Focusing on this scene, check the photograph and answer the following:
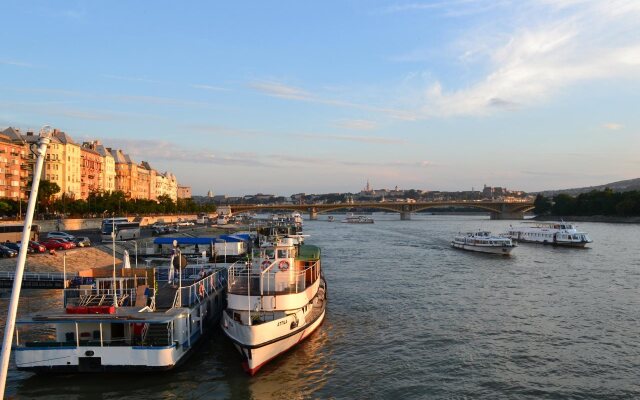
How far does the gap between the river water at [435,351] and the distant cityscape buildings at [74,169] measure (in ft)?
177

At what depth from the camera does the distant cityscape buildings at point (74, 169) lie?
105m

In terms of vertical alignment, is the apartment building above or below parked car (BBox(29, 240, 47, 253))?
above

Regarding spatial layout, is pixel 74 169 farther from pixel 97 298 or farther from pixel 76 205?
pixel 97 298

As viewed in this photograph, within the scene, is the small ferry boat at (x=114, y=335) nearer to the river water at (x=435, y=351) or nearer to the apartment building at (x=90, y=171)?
the river water at (x=435, y=351)

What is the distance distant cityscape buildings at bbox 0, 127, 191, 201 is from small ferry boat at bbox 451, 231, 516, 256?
2312 inches

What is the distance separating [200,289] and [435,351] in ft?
39.6

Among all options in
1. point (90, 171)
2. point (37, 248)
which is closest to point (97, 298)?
point (37, 248)

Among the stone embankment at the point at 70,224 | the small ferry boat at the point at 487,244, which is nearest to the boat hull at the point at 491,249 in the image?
the small ferry boat at the point at 487,244

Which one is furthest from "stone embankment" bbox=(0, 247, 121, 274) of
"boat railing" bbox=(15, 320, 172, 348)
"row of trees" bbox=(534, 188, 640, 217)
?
"row of trees" bbox=(534, 188, 640, 217)

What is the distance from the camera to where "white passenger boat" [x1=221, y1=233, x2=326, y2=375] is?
71.2ft

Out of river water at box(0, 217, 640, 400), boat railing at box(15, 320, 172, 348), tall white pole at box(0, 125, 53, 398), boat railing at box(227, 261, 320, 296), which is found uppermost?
tall white pole at box(0, 125, 53, 398)

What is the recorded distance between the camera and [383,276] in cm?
5066

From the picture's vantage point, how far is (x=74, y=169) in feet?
422

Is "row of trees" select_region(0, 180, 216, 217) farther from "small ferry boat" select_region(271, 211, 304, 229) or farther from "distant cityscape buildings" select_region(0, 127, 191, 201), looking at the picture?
"small ferry boat" select_region(271, 211, 304, 229)
